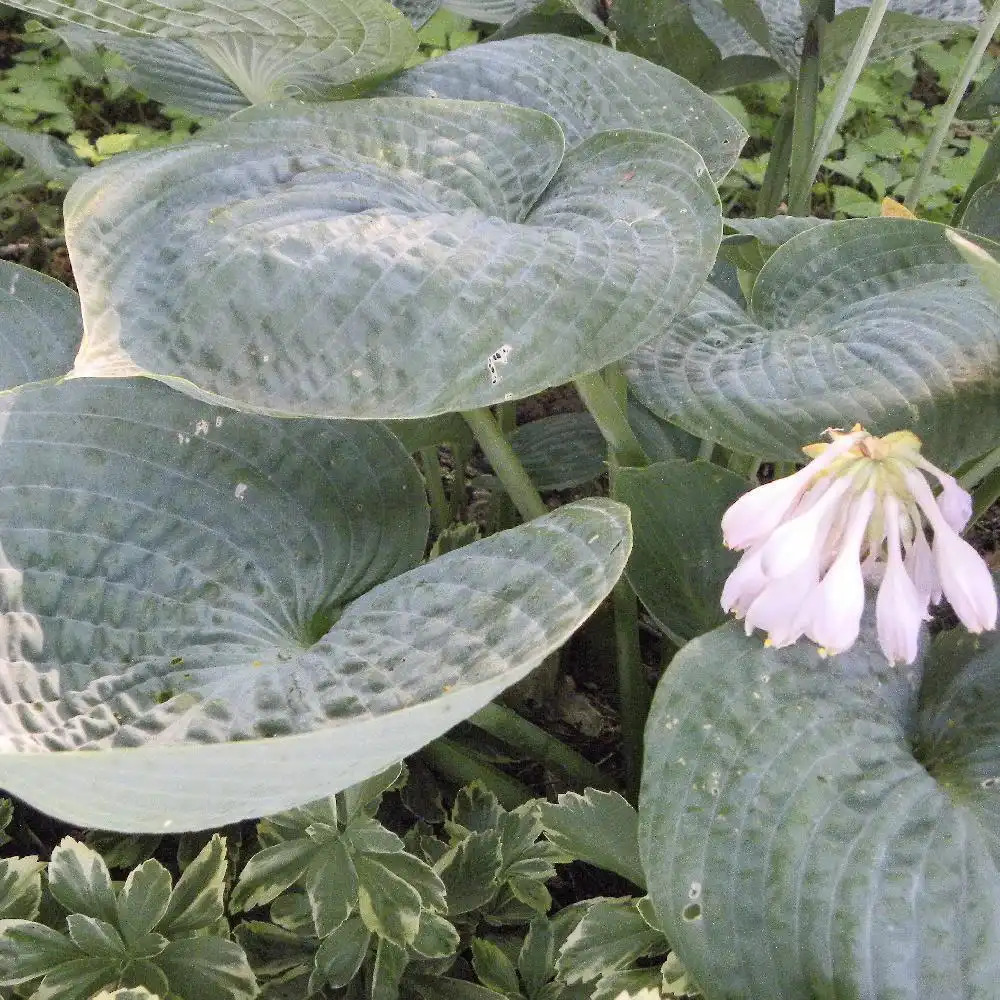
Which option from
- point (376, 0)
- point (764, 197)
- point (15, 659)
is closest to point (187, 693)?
point (15, 659)

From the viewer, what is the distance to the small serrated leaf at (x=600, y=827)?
0.65m

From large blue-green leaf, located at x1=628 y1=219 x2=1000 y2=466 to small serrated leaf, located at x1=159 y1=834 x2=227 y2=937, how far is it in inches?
17.5

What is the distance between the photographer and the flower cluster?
46cm

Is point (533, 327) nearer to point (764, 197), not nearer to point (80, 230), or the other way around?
point (80, 230)

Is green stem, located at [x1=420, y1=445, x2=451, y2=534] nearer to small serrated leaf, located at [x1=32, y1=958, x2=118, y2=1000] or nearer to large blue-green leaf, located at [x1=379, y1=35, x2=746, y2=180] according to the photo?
large blue-green leaf, located at [x1=379, y1=35, x2=746, y2=180]

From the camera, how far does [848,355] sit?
1.89ft

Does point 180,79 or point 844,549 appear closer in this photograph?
point 844,549

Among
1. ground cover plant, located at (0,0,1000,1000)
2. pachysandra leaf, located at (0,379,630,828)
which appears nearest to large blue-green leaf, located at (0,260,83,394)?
ground cover plant, located at (0,0,1000,1000)

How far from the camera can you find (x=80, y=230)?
507 mm

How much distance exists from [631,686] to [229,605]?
418 millimetres

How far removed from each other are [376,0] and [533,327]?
0.29 m

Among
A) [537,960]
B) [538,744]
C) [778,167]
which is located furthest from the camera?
[778,167]

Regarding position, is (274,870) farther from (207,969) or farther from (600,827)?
(600,827)

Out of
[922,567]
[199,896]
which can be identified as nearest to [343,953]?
[199,896]
